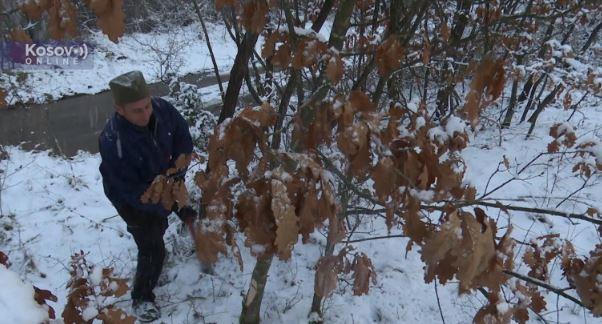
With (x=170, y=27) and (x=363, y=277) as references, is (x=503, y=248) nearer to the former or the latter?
(x=363, y=277)

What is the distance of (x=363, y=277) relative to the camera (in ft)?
7.43

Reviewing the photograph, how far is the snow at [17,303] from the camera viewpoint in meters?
0.96

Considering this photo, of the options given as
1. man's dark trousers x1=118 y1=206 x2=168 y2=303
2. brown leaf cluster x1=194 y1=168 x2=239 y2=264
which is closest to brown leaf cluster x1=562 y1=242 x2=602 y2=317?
brown leaf cluster x1=194 y1=168 x2=239 y2=264

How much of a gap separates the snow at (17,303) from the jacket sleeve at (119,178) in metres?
1.69

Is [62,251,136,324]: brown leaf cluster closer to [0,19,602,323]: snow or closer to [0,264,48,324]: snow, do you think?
[0,19,602,323]: snow

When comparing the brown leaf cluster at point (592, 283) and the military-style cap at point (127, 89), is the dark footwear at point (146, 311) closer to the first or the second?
the military-style cap at point (127, 89)

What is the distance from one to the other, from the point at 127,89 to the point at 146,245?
4.07 feet

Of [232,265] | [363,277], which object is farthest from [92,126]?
[363,277]

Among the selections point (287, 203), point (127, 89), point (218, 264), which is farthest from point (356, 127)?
point (218, 264)

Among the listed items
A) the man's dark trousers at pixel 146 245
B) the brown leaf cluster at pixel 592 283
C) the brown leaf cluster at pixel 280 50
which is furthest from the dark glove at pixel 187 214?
the brown leaf cluster at pixel 592 283

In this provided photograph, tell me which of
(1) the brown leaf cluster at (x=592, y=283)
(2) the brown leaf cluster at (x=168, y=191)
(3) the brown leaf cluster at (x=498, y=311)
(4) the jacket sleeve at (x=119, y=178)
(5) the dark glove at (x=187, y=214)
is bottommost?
(4) the jacket sleeve at (x=119, y=178)

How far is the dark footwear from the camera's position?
3.23 m

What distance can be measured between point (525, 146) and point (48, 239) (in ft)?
22.4

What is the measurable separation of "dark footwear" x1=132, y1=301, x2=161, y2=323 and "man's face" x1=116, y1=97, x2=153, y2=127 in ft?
5.01
